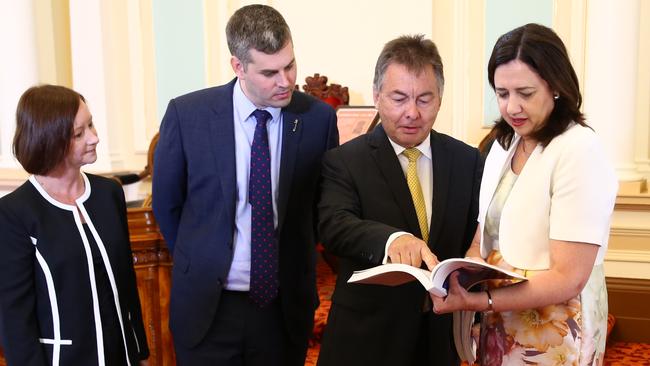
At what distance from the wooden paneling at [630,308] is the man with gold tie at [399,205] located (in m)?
2.90

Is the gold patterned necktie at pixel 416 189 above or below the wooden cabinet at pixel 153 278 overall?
above

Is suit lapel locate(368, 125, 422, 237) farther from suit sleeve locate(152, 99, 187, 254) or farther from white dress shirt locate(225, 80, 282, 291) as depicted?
suit sleeve locate(152, 99, 187, 254)

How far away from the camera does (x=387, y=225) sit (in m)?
2.14

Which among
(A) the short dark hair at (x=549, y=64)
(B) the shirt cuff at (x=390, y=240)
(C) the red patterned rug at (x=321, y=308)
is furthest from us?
(C) the red patterned rug at (x=321, y=308)

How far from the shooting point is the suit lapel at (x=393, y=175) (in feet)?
7.25

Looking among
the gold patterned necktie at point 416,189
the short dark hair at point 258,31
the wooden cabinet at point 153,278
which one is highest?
A: the short dark hair at point 258,31

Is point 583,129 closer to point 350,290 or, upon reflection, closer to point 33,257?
point 350,290

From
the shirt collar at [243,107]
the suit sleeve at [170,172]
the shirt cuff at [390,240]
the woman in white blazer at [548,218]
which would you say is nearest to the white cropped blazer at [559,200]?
the woman in white blazer at [548,218]

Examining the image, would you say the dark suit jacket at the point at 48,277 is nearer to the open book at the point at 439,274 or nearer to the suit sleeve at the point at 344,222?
the suit sleeve at the point at 344,222

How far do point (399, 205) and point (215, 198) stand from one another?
29.2 inches

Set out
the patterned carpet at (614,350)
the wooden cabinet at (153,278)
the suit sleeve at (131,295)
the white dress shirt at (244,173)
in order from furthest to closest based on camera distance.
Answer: the patterned carpet at (614,350) < the wooden cabinet at (153,278) < the white dress shirt at (244,173) < the suit sleeve at (131,295)

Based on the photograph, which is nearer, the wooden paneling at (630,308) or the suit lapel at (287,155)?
the suit lapel at (287,155)

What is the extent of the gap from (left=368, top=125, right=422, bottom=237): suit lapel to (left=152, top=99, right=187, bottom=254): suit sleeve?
78 centimetres

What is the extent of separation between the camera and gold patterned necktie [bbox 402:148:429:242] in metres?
2.23
